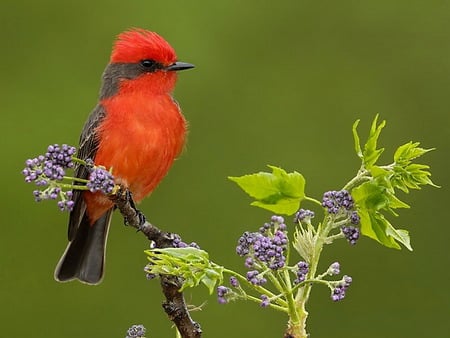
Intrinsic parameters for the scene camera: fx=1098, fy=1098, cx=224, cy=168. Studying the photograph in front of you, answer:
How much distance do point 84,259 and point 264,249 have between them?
250cm

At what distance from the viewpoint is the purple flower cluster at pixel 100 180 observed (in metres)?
1.67

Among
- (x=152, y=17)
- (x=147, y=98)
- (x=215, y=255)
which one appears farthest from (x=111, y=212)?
(x=152, y=17)

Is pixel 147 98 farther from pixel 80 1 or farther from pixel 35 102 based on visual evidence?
pixel 80 1

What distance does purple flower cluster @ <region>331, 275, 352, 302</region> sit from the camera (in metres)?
1.53

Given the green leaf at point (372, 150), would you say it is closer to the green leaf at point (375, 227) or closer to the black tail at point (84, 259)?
the green leaf at point (375, 227)

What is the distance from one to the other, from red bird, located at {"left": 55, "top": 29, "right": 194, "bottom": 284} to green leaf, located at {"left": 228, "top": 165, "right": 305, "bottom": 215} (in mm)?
2126

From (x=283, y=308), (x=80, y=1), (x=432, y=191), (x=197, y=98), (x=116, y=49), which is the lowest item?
(x=283, y=308)

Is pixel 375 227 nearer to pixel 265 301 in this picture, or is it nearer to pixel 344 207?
pixel 344 207

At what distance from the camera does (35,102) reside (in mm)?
7109

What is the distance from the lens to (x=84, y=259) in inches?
157

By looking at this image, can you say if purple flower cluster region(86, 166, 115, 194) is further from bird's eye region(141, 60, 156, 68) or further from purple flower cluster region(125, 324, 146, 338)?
bird's eye region(141, 60, 156, 68)

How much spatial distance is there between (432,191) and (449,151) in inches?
12.7

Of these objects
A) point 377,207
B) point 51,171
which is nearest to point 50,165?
point 51,171

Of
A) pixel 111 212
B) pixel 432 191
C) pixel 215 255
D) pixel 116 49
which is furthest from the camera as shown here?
pixel 432 191
